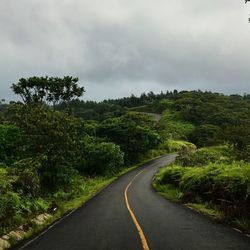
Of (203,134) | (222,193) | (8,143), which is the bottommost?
(222,193)

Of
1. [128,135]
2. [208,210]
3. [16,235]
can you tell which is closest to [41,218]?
[16,235]

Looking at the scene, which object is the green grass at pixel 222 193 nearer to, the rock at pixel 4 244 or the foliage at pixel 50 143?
the rock at pixel 4 244

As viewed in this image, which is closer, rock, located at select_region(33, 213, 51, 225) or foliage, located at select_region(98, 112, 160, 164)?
rock, located at select_region(33, 213, 51, 225)

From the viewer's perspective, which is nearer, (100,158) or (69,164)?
(69,164)

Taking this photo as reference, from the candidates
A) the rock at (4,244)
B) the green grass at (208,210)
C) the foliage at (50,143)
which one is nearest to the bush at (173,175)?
the foliage at (50,143)

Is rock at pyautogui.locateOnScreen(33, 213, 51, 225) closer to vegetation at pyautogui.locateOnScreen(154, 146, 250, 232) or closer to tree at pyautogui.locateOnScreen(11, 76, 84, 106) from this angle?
vegetation at pyautogui.locateOnScreen(154, 146, 250, 232)

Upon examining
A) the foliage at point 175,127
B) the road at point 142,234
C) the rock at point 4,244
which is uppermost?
the foliage at point 175,127

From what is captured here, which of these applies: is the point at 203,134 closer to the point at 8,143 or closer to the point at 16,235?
the point at 8,143

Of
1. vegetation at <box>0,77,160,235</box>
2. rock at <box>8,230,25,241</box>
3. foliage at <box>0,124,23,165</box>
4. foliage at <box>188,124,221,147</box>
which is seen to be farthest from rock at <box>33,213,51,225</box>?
foliage at <box>188,124,221,147</box>

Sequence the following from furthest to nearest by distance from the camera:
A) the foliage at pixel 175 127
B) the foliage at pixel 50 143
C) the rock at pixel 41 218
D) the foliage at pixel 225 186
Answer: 1. the foliage at pixel 175 127
2. the foliage at pixel 50 143
3. the rock at pixel 41 218
4. the foliage at pixel 225 186

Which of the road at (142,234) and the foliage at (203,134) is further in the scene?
the foliage at (203,134)

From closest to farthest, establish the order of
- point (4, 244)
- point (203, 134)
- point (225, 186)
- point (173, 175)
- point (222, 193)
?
point (4, 244) < point (225, 186) < point (222, 193) < point (173, 175) < point (203, 134)

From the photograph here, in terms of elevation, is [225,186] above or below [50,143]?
below

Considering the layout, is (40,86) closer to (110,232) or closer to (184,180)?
(184,180)
